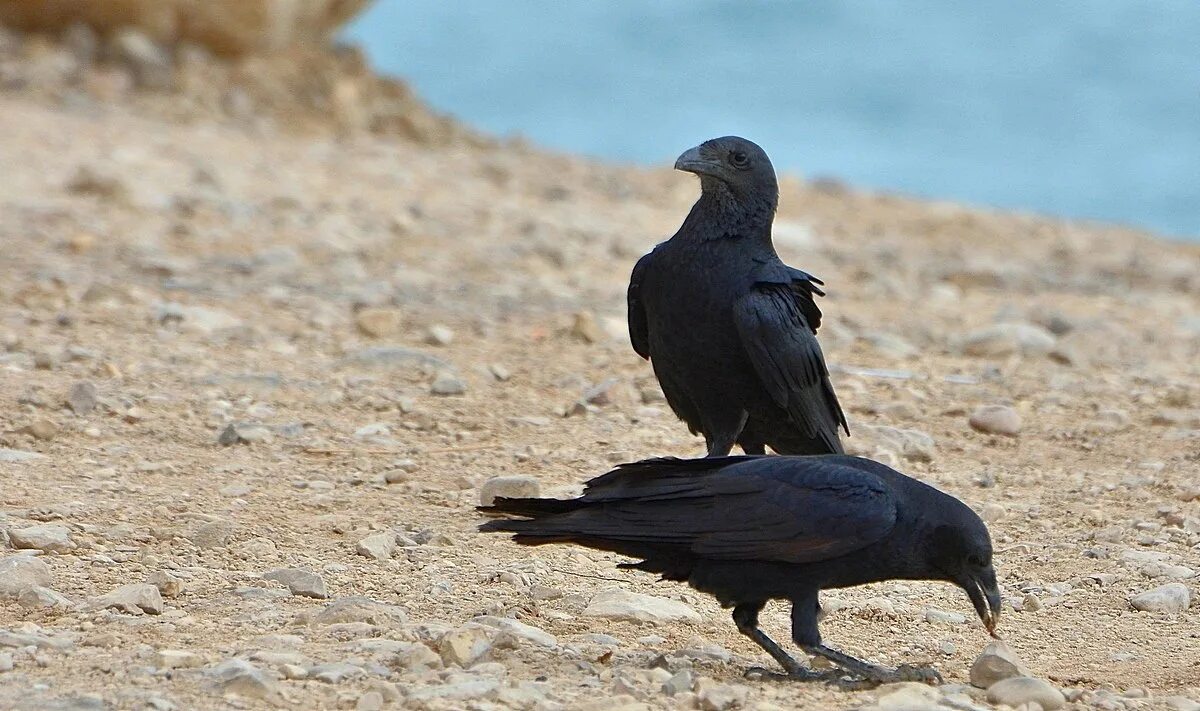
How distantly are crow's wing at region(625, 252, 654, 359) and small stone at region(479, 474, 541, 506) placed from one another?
655 mm

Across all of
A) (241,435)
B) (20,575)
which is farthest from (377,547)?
(241,435)

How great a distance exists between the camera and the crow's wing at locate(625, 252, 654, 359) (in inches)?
233

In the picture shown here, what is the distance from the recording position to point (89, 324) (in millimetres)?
8141

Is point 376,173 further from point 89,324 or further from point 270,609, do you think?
point 270,609

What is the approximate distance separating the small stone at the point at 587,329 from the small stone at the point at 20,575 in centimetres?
420

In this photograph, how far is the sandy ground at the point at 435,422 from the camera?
4.44 metres

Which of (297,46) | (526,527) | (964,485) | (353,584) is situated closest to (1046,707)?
(526,527)

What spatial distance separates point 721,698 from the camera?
13.3 feet

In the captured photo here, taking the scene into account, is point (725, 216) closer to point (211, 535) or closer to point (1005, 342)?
point (211, 535)

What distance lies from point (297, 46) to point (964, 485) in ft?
32.5

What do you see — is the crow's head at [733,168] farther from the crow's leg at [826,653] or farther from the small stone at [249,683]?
the small stone at [249,683]

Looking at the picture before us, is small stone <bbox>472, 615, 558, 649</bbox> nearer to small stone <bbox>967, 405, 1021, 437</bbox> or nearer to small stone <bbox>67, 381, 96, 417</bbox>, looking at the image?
small stone <bbox>67, 381, 96, 417</bbox>

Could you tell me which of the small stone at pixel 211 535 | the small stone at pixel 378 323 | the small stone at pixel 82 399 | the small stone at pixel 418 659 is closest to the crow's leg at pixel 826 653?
the small stone at pixel 418 659

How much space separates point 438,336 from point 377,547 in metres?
3.19
